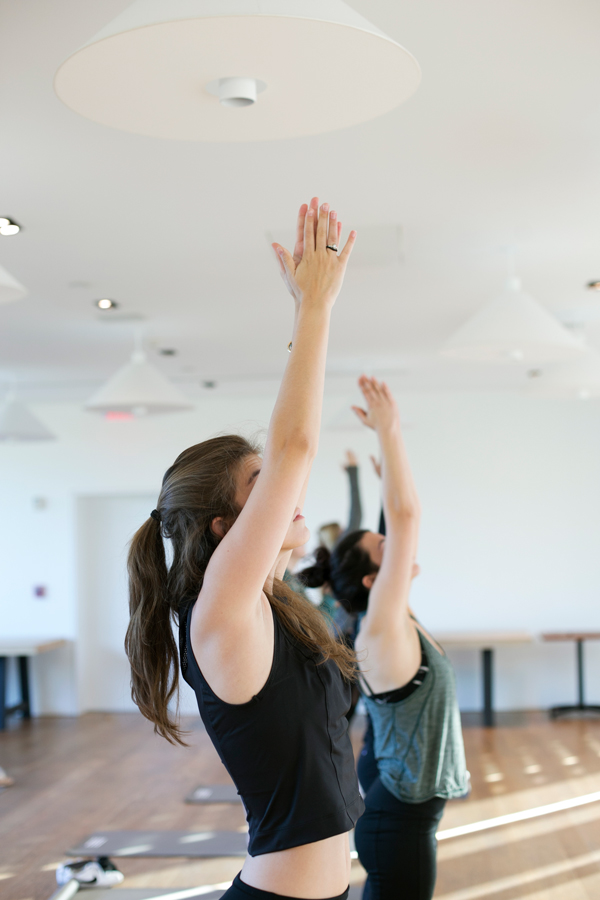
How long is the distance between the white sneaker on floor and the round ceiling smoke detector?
3251 millimetres

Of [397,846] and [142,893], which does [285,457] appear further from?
[142,893]

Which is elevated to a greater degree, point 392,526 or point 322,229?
point 322,229

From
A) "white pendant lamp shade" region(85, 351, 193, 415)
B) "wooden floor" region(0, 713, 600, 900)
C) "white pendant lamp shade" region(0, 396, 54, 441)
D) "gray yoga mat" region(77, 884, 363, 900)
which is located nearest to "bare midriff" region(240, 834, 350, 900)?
"gray yoga mat" region(77, 884, 363, 900)

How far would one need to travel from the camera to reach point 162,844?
4.32 m

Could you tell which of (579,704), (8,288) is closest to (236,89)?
(8,288)

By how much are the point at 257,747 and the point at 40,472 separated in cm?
757

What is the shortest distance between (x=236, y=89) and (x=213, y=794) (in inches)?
185

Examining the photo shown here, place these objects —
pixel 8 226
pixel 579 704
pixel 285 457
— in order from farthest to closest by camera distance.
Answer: pixel 579 704 < pixel 8 226 < pixel 285 457

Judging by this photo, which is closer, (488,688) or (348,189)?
(348,189)

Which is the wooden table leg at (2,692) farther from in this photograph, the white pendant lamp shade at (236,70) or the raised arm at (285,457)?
the raised arm at (285,457)

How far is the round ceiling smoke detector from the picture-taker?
150 centimetres

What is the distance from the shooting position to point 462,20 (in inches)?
77.4

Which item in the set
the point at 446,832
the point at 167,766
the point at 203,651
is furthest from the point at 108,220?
the point at 167,766

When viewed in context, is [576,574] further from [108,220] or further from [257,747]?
[257,747]
